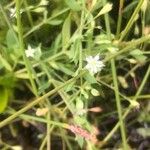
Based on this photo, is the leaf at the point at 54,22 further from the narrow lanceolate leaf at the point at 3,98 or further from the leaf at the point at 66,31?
the narrow lanceolate leaf at the point at 3,98

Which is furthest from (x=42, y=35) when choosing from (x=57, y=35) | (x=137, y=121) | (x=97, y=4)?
(x=137, y=121)

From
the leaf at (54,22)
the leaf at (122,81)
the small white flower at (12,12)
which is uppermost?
the small white flower at (12,12)

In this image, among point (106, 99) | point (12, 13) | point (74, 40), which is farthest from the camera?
point (106, 99)

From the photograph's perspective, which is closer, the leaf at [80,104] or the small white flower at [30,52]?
the leaf at [80,104]

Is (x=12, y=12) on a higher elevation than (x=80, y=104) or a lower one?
higher

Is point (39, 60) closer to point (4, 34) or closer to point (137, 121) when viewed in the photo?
point (4, 34)

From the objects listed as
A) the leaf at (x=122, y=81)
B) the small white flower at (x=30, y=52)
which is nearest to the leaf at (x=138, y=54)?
the leaf at (x=122, y=81)

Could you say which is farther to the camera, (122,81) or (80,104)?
(122,81)

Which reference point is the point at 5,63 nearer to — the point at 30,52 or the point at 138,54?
the point at 30,52

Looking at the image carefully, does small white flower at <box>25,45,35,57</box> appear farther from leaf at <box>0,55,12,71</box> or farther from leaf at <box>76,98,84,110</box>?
leaf at <box>76,98,84,110</box>

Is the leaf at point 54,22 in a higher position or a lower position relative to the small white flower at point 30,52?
higher

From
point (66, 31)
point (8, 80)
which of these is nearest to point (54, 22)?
point (66, 31)
